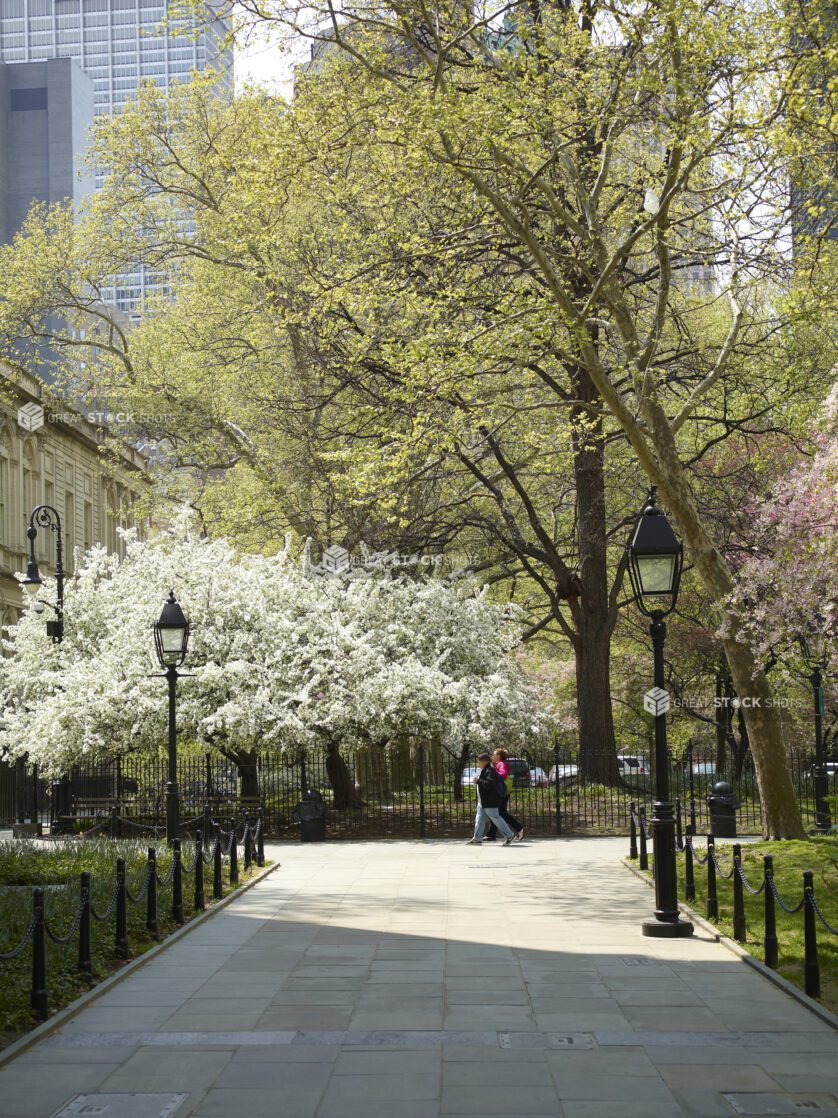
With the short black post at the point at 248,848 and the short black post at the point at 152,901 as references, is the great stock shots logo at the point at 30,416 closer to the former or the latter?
the short black post at the point at 248,848

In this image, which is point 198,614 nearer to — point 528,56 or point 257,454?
point 257,454

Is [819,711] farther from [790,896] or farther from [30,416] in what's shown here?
[30,416]

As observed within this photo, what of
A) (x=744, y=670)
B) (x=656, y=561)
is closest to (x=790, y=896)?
(x=656, y=561)

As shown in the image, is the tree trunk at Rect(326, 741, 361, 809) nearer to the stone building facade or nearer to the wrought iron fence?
the wrought iron fence

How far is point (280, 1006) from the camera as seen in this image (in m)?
9.37

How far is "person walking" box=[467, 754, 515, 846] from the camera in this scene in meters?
22.2

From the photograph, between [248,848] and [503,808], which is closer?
[248,848]

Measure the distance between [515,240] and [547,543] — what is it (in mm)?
9363

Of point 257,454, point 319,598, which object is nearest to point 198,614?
point 319,598

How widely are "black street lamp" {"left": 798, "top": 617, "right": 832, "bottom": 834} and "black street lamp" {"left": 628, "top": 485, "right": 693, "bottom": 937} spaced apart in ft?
31.5

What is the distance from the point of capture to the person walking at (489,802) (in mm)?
22219

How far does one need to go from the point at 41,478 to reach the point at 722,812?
1480 inches

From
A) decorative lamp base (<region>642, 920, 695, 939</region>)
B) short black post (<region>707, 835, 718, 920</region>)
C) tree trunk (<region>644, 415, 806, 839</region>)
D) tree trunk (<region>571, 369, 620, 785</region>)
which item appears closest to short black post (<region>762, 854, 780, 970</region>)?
decorative lamp base (<region>642, 920, 695, 939</region>)

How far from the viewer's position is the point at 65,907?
39.5 ft
